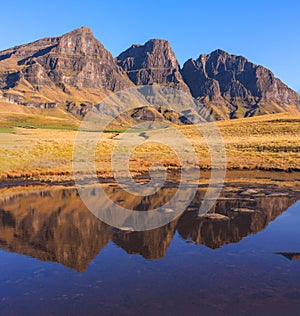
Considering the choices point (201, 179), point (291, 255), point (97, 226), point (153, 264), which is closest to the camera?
point (153, 264)

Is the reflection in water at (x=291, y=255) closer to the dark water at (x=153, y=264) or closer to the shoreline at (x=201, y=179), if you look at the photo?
the dark water at (x=153, y=264)

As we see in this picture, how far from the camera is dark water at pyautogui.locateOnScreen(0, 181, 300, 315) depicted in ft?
40.3

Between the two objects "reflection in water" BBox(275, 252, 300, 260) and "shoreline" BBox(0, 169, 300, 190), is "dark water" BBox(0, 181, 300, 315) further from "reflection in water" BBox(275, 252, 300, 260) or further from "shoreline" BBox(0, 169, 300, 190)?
"shoreline" BBox(0, 169, 300, 190)

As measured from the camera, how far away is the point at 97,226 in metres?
21.8

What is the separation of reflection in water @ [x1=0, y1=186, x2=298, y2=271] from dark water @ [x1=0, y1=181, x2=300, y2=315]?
61mm

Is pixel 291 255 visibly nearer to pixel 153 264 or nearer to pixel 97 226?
pixel 153 264

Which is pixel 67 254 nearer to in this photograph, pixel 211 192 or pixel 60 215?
pixel 60 215

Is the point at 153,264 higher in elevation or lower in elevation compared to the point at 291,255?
lower

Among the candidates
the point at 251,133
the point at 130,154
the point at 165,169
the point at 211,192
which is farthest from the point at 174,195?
the point at 251,133

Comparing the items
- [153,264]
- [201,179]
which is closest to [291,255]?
[153,264]

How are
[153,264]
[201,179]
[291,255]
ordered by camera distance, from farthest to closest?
1. [201,179]
2. [291,255]
3. [153,264]

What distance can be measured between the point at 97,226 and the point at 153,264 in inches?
269

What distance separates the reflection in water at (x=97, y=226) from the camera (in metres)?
18.0

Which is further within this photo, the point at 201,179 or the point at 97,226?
the point at 201,179
